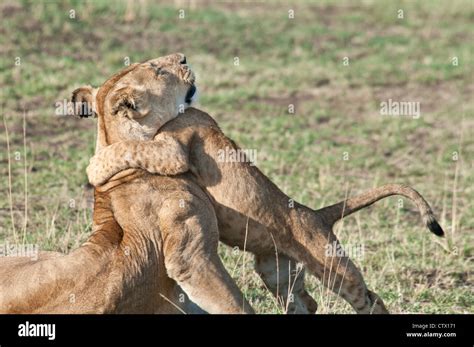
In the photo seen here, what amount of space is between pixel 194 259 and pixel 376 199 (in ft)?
3.90

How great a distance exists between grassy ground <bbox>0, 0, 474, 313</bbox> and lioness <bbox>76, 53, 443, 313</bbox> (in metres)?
0.39

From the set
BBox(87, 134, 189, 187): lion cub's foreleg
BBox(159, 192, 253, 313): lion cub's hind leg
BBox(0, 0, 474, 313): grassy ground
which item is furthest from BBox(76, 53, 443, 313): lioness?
BBox(0, 0, 474, 313): grassy ground

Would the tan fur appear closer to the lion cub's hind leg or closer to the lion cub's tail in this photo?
the lion cub's hind leg

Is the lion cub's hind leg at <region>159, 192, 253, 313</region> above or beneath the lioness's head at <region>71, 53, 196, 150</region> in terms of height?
beneath

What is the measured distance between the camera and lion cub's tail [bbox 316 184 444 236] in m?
5.50

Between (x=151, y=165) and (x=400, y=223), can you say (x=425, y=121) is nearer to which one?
(x=400, y=223)

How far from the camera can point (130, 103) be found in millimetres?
5109

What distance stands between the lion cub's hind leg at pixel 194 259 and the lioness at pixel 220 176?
240 millimetres

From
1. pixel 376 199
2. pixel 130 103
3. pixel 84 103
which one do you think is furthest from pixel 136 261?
pixel 376 199

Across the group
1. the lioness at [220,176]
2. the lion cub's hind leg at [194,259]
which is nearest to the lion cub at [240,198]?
the lioness at [220,176]

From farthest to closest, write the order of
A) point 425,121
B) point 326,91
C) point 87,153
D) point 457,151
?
1. point 326,91
2. point 425,121
3. point 457,151
4. point 87,153

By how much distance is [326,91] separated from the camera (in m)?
Result: 12.2

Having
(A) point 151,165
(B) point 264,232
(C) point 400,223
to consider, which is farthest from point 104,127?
(C) point 400,223
